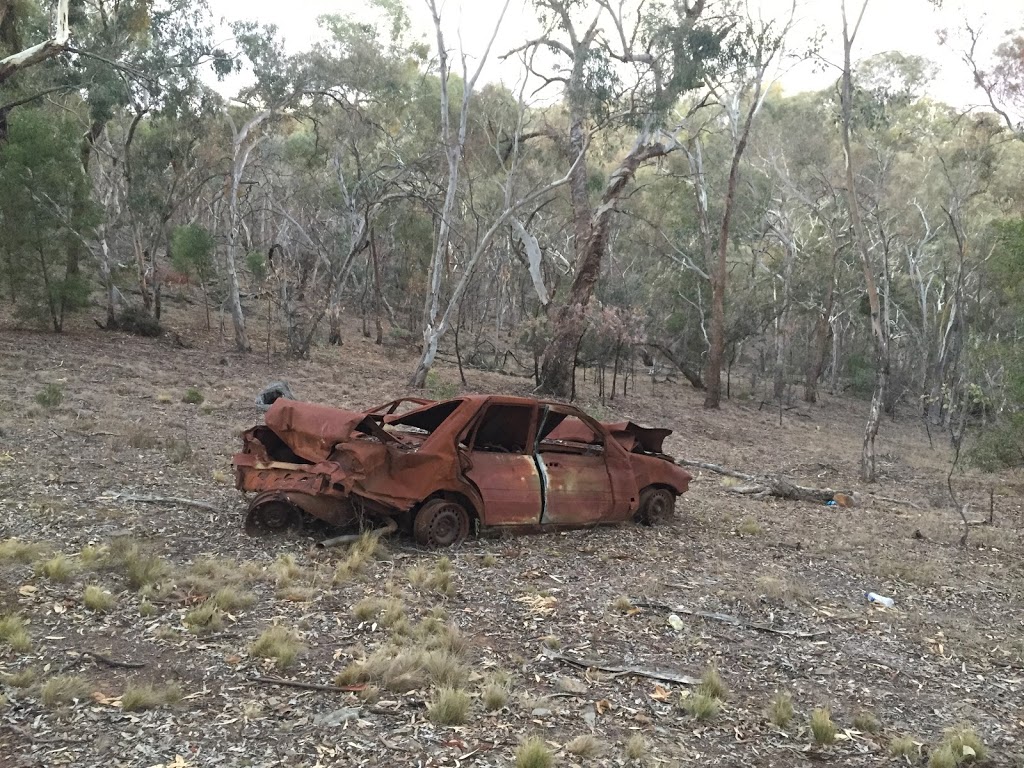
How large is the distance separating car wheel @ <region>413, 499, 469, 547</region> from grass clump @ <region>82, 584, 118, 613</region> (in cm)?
235

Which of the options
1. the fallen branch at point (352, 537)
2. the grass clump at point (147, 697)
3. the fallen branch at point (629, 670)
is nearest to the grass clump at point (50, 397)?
the fallen branch at point (352, 537)

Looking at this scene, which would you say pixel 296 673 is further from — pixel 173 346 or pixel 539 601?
pixel 173 346

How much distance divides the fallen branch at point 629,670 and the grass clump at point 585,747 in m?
0.89

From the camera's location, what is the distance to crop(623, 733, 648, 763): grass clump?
12.6 feet

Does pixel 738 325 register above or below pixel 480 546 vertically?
above

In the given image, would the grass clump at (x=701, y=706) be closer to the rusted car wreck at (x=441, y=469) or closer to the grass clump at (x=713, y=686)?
the grass clump at (x=713, y=686)

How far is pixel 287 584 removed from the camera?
5734 mm

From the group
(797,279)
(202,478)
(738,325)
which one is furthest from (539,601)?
(797,279)

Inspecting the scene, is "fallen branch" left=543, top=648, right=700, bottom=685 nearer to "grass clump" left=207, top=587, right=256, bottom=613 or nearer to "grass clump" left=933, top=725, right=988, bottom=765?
"grass clump" left=933, top=725, right=988, bottom=765

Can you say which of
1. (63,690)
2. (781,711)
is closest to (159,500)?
(63,690)

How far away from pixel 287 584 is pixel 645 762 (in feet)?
9.52

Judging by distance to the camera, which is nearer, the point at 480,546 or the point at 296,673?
the point at 296,673

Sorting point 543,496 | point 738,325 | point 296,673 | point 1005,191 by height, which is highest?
point 1005,191

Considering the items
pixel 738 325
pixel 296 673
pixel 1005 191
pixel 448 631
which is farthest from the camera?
pixel 738 325
